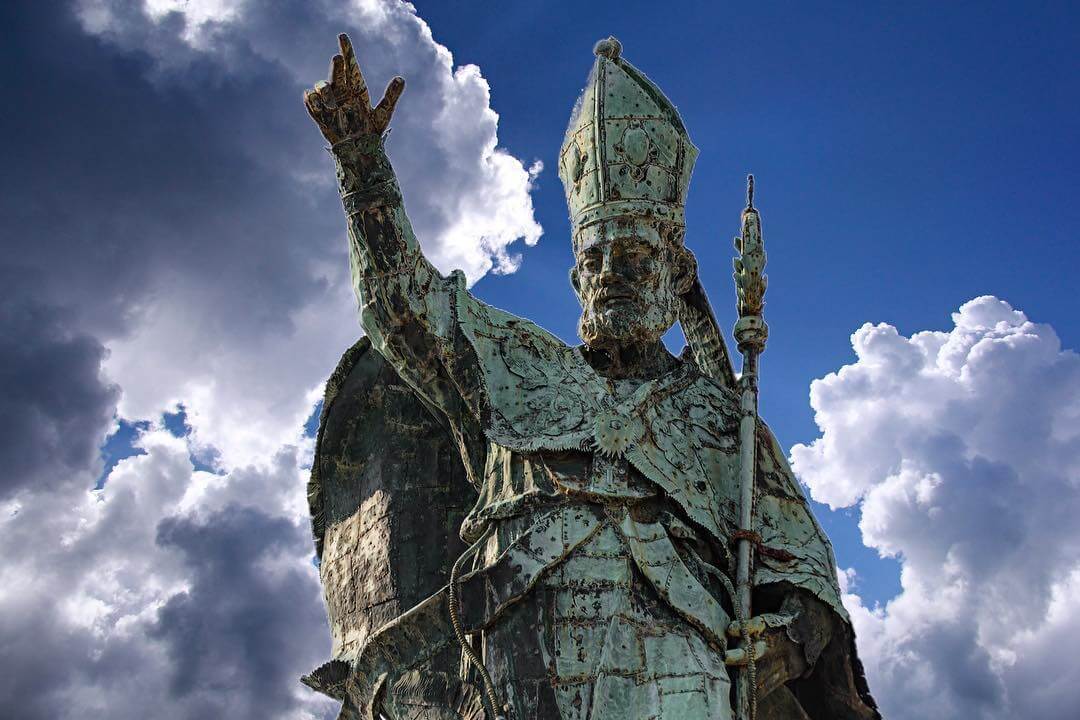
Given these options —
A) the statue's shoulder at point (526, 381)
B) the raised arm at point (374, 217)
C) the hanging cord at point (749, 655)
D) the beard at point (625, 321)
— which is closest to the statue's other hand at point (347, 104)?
the raised arm at point (374, 217)

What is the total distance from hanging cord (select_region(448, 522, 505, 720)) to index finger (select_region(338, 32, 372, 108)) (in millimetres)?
2699

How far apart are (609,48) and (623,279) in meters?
1.83

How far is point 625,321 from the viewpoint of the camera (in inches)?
441

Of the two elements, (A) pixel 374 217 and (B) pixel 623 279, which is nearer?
(A) pixel 374 217

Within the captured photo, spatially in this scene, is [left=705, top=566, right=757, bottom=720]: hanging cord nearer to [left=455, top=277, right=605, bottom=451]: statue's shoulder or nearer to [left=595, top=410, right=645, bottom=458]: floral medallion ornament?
[left=595, top=410, right=645, bottom=458]: floral medallion ornament

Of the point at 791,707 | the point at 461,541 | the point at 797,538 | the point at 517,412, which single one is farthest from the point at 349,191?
the point at 791,707

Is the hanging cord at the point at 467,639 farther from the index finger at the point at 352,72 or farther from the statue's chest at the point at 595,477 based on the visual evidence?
the index finger at the point at 352,72

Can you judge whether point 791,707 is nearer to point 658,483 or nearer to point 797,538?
point 797,538

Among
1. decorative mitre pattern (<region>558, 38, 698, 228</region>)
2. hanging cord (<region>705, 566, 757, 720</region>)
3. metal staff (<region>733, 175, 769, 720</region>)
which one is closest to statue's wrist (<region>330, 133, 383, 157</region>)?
decorative mitre pattern (<region>558, 38, 698, 228</region>)

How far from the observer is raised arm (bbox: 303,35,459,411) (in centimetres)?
1027

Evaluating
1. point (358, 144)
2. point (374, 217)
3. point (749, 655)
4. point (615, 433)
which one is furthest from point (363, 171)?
point (749, 655)

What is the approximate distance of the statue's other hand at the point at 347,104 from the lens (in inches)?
401

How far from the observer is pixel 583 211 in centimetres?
1147

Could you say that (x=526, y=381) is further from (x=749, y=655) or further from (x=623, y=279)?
(x=749, y=655)
